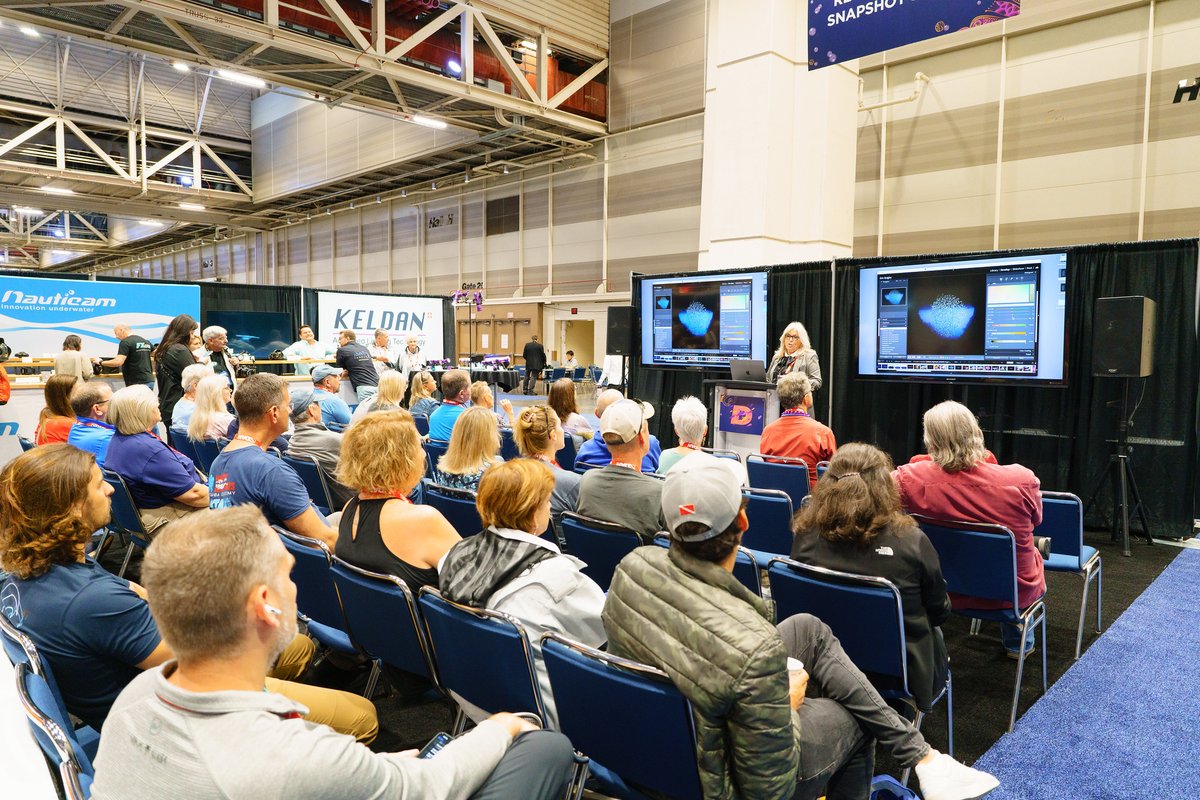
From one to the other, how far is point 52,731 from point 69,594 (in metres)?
0.52

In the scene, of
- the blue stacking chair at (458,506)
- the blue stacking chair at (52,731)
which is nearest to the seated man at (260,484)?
the blue stacking chair at (458,506)

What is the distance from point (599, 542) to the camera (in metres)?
2.80

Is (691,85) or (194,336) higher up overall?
(691,85)

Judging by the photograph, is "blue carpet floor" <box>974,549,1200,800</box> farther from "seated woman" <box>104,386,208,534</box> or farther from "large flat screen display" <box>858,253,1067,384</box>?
"seated woman" <box>104,386,208,534</box>

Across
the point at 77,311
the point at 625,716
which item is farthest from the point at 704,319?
the point at 77,311

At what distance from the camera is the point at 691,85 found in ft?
44.3

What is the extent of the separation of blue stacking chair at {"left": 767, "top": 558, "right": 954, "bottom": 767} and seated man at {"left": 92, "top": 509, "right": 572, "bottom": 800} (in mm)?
1390

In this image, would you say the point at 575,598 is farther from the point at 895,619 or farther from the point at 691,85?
the point at 691,85

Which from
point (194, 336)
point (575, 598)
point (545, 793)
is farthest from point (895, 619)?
point (194, 336)

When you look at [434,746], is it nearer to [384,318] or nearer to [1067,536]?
[1067,536]

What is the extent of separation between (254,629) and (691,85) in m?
14.2

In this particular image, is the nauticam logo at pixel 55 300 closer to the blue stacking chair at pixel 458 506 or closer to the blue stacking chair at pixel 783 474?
the blue stacking chair at pixel 458 506

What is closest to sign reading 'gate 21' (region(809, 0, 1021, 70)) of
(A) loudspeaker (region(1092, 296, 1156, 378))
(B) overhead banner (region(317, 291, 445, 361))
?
(A) loudspeaker (region(1092, 296, 1156, 378))

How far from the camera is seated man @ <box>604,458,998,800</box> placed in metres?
1.42
